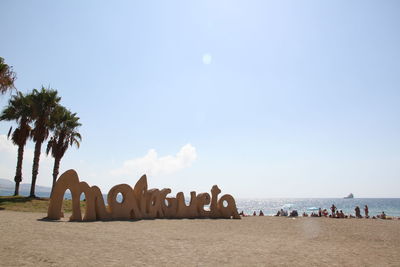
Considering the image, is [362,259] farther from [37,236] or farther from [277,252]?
[37,236]

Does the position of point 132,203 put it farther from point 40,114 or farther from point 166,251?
point 40,114

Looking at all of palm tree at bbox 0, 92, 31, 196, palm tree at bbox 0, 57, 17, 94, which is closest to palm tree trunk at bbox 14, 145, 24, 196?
palm tree at bbox 0, 92, 31, 196

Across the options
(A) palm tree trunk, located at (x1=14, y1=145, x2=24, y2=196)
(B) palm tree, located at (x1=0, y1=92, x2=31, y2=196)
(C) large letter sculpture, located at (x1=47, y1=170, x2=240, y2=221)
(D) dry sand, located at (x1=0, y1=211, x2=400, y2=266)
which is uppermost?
(B) palm tree, located at (x1=0, y1=92, x2=31, y2=196)

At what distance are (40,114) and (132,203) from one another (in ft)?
55.5

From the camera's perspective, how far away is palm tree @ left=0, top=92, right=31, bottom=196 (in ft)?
96.8

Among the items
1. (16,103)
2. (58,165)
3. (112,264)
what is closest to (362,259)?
(112,264)

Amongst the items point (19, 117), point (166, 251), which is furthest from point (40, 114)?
point (166, 251)

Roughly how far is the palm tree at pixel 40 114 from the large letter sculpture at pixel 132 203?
14.9 m

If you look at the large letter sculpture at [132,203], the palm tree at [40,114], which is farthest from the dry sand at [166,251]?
the palm tree at [40,114]

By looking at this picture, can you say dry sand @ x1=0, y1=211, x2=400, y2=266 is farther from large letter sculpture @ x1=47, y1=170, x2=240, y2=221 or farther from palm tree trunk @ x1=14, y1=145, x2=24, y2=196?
palm tree trunk @ x1=14, y1=145, x2=24, y2=196

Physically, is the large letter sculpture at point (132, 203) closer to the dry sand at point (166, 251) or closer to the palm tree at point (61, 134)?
the dry sand at point (166, 251)

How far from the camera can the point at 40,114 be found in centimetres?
2941

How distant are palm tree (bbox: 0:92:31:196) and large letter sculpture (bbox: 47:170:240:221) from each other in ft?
52.5

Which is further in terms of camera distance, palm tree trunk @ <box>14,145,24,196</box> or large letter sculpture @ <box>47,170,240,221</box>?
palm tree trunk @ <box>14,145,24,196</box>
